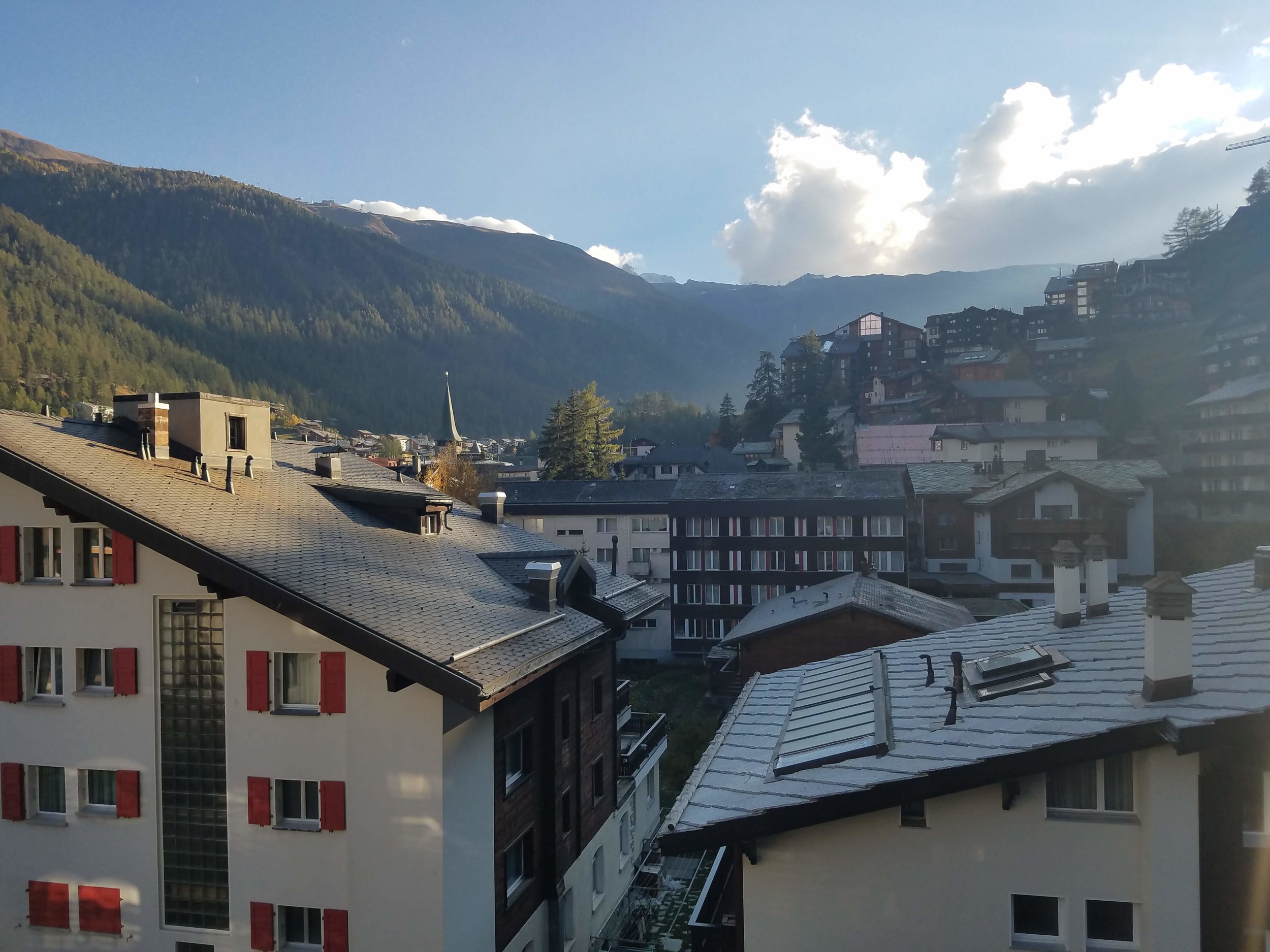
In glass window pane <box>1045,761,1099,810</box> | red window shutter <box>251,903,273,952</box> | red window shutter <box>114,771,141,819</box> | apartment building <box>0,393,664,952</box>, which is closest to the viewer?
glass window pane <box>1045,761,1099,810</box>

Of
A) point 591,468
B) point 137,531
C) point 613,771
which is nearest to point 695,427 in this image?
point 591,468

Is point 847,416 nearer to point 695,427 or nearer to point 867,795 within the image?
point 695,427

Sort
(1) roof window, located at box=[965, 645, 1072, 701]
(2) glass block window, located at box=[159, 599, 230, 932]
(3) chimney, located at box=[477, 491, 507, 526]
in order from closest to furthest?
(1) roof window, located at box=[965, 645, 1072, 701] → (2) glass block window, located at box=[159, 599, 230, 932] → (3) chimney, located at box=[477, 491, 507, 526]

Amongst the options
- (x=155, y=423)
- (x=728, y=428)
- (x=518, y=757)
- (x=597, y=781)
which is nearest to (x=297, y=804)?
(x=518, y=757)

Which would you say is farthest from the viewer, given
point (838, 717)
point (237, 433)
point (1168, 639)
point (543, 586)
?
point (237, 433)

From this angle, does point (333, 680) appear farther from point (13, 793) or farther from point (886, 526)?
point (886, 526)

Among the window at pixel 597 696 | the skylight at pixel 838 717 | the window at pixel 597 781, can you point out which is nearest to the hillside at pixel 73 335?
the window at pixel 597 696

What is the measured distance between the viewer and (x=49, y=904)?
559 inches

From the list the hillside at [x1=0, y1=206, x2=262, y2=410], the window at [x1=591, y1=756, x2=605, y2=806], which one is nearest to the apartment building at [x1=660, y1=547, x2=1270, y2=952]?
the window at [x1=591, y1=756, x2=605, y2=806]

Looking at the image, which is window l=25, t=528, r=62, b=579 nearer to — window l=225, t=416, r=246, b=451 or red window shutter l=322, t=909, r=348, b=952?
window l=225, t=416, r=246, b=451

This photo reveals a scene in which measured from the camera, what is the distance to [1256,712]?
8.43m

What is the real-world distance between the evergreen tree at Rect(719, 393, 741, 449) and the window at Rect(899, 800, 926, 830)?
98359mm

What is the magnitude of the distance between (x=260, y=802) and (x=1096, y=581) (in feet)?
50.4

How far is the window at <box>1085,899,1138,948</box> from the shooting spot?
938 cm
